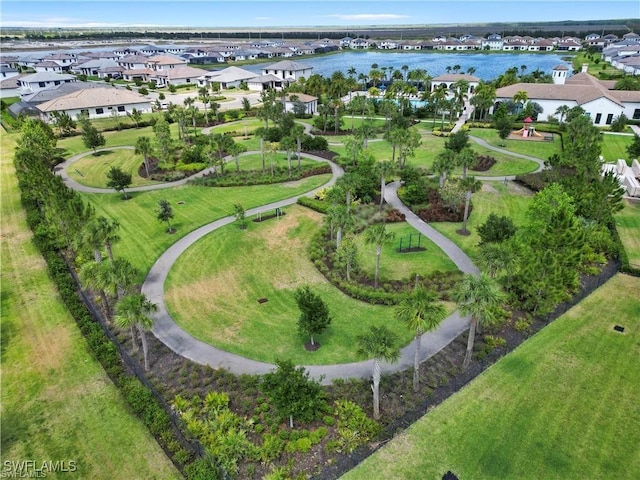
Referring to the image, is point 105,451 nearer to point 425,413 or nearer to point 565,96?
point 425,413

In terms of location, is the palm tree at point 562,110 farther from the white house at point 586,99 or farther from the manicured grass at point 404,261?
the manicured grass at point 404,261

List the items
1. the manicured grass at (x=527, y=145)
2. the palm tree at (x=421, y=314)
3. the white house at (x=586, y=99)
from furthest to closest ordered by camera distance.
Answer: the white house at (x=586, y=99) < the manicured grass at (x=527, y=145) < the palm tree at (x=421, y=314)

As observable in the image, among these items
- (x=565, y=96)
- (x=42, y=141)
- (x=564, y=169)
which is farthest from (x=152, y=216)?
(x=565, y=96)

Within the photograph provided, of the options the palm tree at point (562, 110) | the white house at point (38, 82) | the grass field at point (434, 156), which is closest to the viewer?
the grass field at point (434, 156)

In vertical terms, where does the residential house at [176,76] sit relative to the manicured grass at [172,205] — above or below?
above

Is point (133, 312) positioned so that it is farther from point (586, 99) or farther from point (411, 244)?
point (586, 99)

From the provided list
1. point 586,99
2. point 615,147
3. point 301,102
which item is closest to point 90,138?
point 301,102

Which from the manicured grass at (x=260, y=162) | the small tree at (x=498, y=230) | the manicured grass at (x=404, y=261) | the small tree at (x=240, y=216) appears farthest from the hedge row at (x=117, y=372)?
the manicured grass at (x=260, y=162)

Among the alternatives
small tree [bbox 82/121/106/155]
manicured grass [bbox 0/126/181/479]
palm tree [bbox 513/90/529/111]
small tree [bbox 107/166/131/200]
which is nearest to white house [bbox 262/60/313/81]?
palm tree [bbox 513/90/529/111]
